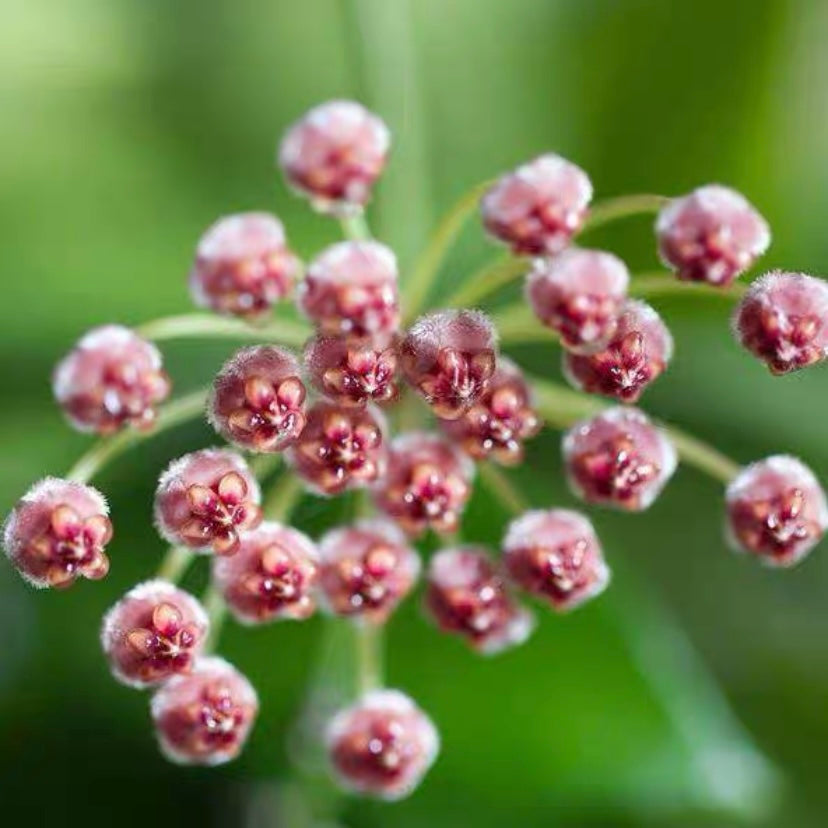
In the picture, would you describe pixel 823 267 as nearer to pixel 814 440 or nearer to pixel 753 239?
pixel 814 440

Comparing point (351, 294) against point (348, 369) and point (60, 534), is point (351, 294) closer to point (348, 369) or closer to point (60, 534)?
point (348, 369)

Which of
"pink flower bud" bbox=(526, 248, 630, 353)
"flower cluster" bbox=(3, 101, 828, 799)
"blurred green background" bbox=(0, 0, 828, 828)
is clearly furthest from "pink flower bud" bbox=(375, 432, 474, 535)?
"blurred green background" bbox=(0, 0, 828, 828)

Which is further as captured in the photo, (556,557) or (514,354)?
(514,354)

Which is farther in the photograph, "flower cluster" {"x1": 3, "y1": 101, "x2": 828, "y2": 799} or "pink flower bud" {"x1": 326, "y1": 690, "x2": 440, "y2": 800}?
"pink flower bud" {"x1": 326, "y1": 690, "x2": 440, "y2": 800}

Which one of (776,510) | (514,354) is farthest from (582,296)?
A: (514,354)

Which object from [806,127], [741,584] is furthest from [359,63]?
[741,584]

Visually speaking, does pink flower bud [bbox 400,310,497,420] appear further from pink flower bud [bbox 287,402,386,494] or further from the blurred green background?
the blurred green background

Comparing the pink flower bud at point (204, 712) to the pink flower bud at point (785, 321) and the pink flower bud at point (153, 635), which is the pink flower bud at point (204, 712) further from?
the pink flower bud at point (785, 321)

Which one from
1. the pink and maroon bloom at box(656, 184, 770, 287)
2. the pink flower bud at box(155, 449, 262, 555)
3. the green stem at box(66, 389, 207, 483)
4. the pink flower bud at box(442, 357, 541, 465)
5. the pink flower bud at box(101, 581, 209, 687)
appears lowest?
the pink flower bud at box(101, 581, 209, 687)
